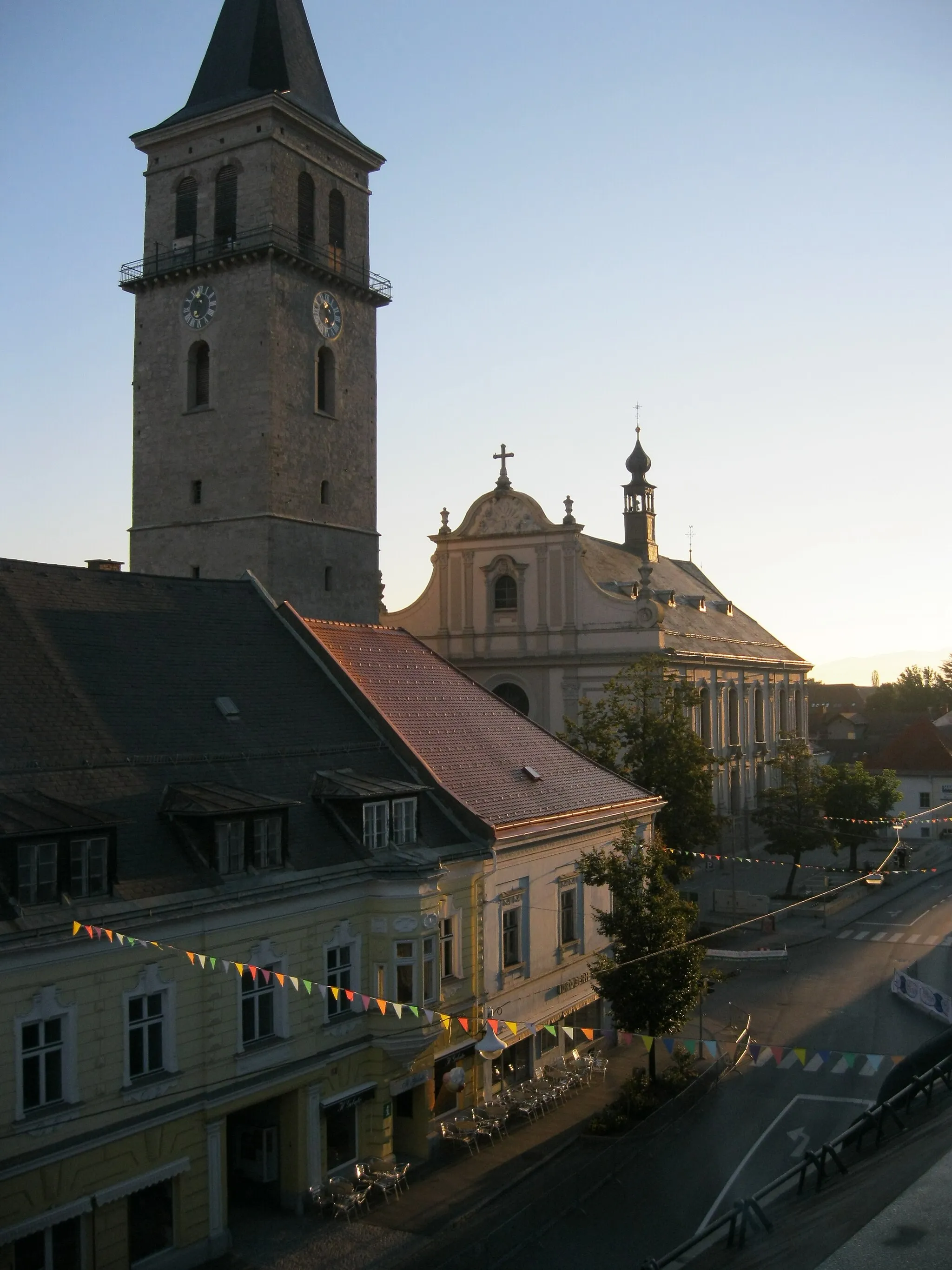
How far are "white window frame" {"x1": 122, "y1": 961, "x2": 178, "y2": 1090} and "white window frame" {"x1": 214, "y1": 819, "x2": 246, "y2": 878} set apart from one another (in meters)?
1.96

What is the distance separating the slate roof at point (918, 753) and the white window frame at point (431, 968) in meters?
57.4

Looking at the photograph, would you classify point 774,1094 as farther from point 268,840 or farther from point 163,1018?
point 163,1018

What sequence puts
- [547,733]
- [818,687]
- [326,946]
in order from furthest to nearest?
[818,687], [547,733], [326,946]

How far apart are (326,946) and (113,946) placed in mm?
4405

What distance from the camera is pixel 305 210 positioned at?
41406 mm

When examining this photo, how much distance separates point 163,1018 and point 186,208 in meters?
31.5

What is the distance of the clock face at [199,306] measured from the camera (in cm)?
4044

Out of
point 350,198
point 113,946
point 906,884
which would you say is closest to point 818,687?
point 906,884

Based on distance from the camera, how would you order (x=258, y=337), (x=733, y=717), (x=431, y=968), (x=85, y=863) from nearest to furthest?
(x=85, y=863) → (x=431, y=968) → (x=258, y=337) → (x=733, y=717)

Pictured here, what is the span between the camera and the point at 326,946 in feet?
67.9

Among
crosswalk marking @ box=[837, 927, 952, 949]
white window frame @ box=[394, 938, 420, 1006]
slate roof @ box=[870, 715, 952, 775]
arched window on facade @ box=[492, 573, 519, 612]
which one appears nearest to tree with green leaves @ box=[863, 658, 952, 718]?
slate roof @ box=[870, 715, 952, 775]

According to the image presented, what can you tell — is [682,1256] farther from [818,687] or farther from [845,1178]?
[818,687]

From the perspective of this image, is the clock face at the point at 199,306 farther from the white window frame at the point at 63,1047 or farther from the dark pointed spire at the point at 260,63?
the white window frame at the point at 63,1047

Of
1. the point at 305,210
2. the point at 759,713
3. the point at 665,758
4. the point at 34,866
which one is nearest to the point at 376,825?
the point at 34,866
